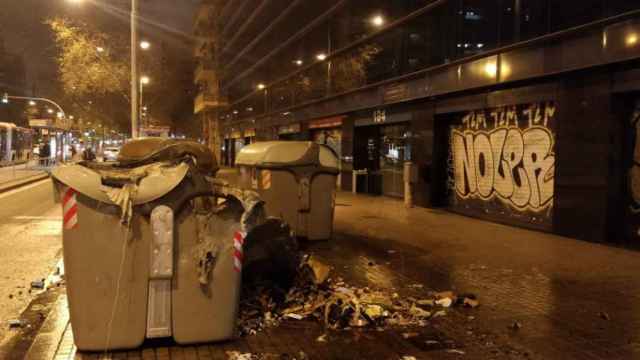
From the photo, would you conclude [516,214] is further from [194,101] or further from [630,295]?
[194,101]

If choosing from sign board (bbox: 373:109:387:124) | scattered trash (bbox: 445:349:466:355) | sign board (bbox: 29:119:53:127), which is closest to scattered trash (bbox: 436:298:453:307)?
scattered trash (bbox: 445:349:466:355)

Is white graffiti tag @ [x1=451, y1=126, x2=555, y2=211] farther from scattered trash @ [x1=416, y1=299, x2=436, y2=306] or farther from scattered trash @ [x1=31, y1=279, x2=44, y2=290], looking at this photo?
scattered trash @ [x1=31, y1=279, x2=44, y2=290]

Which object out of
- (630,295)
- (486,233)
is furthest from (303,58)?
(630,295)

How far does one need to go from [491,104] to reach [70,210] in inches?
427

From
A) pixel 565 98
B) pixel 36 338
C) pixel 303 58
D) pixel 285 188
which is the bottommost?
pixel 36 338

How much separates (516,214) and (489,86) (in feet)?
9.41

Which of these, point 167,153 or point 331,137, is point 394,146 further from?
point 167,153

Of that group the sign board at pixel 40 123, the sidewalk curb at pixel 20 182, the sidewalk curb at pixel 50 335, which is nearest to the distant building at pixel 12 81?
the sign board at pixel 40 123

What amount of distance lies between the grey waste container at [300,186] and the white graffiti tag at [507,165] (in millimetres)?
4467

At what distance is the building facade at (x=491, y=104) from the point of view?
1059cm

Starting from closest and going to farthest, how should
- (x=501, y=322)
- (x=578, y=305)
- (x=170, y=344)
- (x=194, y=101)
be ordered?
1. (x=170, y=344)
2. (x=501, y=322)
3. (x=578, y=305)
4. (x=194, y=101)

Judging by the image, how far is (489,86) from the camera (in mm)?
13445

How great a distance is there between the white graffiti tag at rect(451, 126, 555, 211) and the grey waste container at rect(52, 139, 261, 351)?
8.73 meters

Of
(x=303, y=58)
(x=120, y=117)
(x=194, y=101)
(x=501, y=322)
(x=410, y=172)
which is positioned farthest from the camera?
(x=194, y=101)
